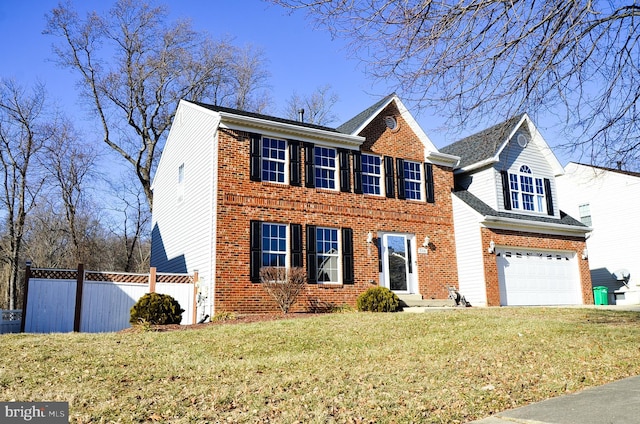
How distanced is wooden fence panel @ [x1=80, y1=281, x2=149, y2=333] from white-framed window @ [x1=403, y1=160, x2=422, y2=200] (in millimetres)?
9344

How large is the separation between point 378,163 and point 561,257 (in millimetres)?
8694

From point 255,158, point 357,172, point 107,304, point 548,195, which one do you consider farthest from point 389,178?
point 107,304

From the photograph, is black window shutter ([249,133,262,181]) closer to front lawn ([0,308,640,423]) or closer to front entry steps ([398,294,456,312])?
front lawn ([0,308,640,423])

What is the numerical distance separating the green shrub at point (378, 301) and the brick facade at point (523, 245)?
14.3ft

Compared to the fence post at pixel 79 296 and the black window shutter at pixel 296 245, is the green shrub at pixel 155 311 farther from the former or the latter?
the black window shutter at pixel 296 245

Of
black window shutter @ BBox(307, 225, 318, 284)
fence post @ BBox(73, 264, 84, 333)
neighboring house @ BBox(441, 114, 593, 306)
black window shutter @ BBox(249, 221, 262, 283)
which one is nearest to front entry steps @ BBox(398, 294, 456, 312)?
neighboring house @ BBox(441, 114, 593, 306)

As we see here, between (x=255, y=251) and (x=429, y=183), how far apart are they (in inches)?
292

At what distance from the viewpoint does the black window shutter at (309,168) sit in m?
16.4

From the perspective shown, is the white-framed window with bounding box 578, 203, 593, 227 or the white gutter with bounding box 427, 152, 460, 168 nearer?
the white gutter with bounding box 427, 152, 460, 168

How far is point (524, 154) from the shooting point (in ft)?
68.6

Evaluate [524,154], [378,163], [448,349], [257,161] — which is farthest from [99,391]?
[524,154]

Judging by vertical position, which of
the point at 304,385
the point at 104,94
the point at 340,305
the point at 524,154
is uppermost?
the point at 104,94

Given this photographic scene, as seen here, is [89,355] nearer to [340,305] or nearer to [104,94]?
[340,305]

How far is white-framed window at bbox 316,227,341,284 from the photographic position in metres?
16.1
